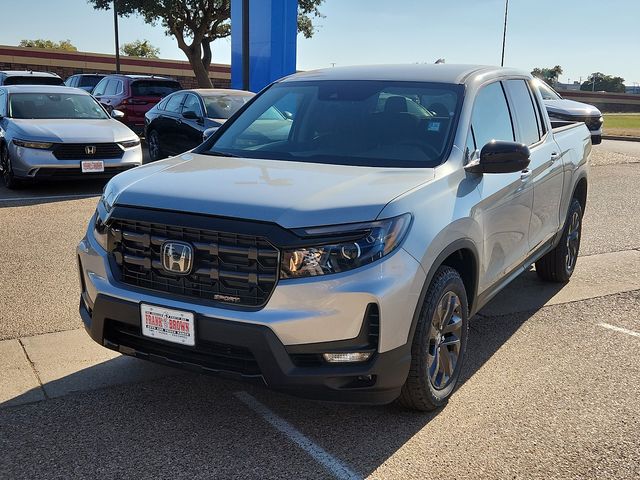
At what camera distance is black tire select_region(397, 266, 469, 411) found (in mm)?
3443

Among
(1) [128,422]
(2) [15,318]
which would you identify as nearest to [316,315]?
(1) [128,422]

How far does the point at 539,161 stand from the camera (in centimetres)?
513

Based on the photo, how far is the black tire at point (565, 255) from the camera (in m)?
6.23

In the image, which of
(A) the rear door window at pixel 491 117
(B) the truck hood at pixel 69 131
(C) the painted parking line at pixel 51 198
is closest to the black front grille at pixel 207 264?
(A) the rear door window at pixel 491 117

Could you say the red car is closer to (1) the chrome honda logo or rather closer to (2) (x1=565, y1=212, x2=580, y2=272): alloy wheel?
(2) (x1=565, y1=212, x2=580, y2=272): alloy wheel

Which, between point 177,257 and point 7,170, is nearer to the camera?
point 177,257

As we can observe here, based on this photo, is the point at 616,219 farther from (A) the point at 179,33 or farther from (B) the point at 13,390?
(A) the point at 179,33

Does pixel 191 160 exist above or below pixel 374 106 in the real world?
below

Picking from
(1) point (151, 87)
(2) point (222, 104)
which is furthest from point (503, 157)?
(1) point (151, 87)

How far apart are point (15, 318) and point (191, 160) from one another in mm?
1928

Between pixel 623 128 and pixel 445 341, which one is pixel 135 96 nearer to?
pixel 445 341

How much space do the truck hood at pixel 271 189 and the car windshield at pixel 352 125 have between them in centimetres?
25

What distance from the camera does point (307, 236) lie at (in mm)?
3084

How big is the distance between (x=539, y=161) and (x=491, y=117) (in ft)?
2.42
